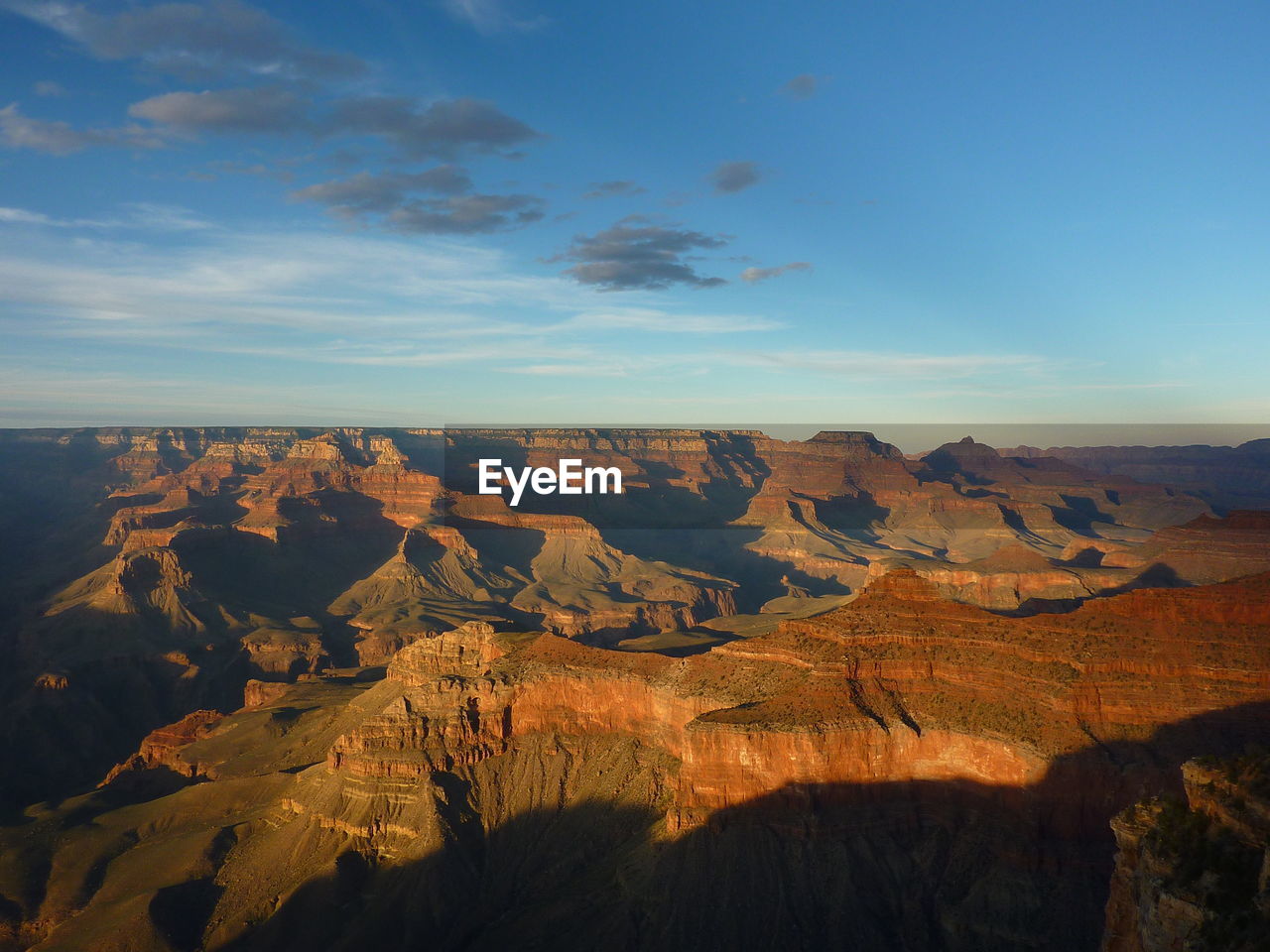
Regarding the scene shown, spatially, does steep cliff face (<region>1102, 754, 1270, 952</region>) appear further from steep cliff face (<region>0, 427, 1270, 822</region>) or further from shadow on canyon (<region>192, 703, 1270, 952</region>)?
steep cliff face (<region>0, 427, 1270, 822</region>)

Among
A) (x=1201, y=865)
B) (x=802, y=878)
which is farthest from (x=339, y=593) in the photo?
(x=1201, y=865)

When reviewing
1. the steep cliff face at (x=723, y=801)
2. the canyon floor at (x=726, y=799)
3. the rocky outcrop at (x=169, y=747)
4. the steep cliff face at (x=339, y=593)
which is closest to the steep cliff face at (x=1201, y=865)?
the canyon floor at (x=726, y=799)

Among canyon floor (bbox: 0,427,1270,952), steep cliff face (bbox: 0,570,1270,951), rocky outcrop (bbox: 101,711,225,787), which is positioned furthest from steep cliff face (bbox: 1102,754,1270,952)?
rocky outcrop (bbox: 101,711,225,787)

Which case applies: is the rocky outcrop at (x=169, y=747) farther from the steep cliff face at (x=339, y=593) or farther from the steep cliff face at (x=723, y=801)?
the steep cliff face at (x=723, y=801)

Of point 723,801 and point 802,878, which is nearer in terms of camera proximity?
point 802,878

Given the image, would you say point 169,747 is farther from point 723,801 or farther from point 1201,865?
point 1201,865

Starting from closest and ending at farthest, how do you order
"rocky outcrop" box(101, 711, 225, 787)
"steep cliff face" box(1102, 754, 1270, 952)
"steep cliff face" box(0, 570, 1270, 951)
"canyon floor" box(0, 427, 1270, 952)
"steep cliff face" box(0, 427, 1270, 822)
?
"steep cliff face" box(1102, 754, 1270, 952) < "canyon floor" box(0, 427, 1270, 952) < "steep cliff face" box(0, 570, 1270, 951) < "rocky outcrop" box(101, 711, 225, 787) < "steep cliff face" box(0, 427, 1270, 822)

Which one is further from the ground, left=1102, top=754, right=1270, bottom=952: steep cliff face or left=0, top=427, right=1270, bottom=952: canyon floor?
left=1102, top=754, right=1270, bottom=952: steep cliff face
